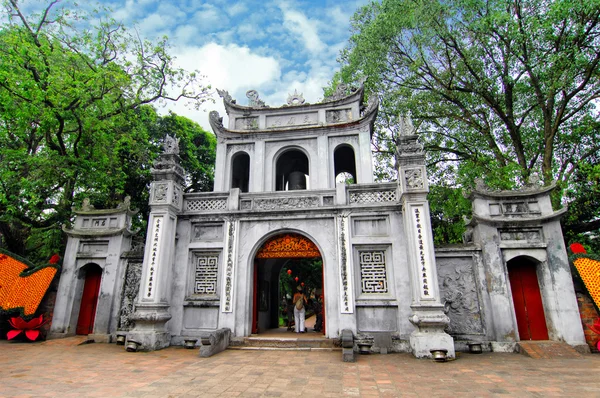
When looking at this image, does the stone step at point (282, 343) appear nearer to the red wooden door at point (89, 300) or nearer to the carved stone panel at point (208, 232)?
the carved stone panel at point (208, 232)

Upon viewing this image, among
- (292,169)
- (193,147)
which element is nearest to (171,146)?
(292,169)

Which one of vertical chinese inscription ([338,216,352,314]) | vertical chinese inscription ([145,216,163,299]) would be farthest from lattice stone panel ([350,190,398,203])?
vertical chinese inscription ([145,216,163,299])

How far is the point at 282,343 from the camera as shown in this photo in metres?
7.98

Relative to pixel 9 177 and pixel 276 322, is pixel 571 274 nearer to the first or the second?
pixel 276 322

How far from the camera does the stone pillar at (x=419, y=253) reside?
23.0ft

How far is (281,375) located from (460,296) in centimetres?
510

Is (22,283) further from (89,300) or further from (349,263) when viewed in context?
(349,263)

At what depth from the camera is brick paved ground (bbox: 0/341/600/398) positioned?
453cm

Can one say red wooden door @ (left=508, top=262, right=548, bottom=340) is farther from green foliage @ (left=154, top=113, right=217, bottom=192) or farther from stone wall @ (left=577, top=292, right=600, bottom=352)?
green foliage @ (left=154, top=113, right=217, bottom=192)

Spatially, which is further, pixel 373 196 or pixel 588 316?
pixel 373 196

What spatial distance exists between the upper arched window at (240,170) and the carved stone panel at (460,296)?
23.4ft

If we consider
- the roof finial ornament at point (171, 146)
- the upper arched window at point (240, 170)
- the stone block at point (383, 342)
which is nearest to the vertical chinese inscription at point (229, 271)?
the roof finial ornament at point (171, 146)

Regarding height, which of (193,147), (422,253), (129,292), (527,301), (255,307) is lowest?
(255,307)

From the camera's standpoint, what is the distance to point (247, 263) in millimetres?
8891
